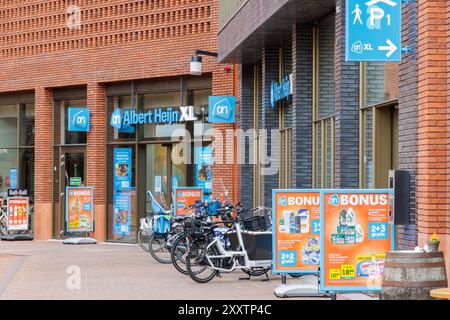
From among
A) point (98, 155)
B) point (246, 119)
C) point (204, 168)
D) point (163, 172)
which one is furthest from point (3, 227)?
point (246, 119)

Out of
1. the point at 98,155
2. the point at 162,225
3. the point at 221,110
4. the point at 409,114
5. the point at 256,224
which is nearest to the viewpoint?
the point at 409,114

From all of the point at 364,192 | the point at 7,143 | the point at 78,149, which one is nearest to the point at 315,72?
the point at 364,192

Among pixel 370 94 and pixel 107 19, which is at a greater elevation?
pixel 107 19

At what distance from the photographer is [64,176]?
2988cm

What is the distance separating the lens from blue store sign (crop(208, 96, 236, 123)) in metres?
24.3

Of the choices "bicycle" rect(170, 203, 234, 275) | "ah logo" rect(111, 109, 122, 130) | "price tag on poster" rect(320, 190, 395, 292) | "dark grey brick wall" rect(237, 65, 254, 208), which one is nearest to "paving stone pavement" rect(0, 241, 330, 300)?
"bicycle" rect(170, 203, 234, 275)

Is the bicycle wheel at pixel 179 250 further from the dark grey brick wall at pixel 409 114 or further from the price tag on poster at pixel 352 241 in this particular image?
the price tag on poster at pixel 352 241

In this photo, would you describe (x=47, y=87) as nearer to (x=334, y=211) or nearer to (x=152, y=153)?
(x=152, y=153)

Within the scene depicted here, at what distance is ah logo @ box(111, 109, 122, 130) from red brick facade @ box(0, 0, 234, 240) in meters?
0.53

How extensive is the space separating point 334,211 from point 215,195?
14013mm

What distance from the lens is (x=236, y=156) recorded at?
24750mm

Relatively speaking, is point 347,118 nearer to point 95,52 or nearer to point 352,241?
point 352,241

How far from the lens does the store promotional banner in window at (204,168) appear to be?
25.8 metres

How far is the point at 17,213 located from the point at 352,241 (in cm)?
1946
